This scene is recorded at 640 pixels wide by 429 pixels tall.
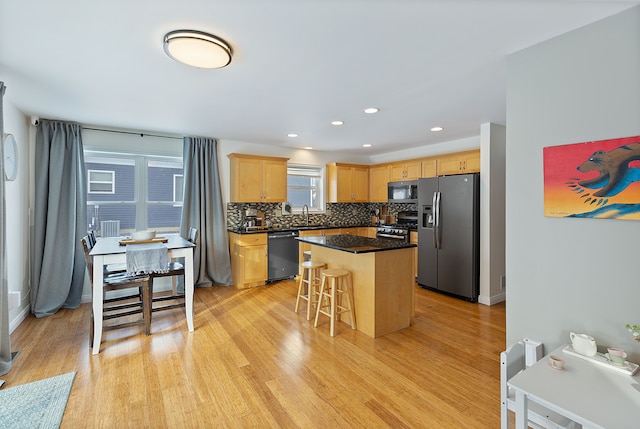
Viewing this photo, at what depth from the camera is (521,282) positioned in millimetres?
2102

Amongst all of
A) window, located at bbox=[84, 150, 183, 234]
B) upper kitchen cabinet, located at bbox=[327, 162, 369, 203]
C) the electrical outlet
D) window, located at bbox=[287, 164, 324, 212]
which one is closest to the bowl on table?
the electrical outlet

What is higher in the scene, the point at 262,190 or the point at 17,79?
the point at 17,79

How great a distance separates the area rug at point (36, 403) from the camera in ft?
6.25

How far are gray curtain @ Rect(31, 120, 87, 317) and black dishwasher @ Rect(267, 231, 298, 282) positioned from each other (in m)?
2.58

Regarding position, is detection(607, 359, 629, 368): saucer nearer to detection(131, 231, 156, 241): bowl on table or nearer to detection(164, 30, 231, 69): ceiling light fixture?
detection(164, 30, 231, 69): ceiling light fixture

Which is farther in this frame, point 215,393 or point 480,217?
point 480,217

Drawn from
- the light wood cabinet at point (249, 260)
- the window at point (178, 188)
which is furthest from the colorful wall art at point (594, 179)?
the window at point (178, 188)

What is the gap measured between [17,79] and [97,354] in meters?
2.47

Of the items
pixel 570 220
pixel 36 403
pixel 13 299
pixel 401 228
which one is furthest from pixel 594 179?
pixel 13 299

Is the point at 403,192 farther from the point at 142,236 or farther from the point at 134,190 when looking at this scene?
the point at 134,190

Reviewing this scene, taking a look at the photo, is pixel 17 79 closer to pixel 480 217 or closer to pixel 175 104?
pixel 175 104

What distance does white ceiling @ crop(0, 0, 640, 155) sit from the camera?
1.67 meters

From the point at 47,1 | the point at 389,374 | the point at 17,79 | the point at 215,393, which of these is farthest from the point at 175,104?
the point at 389,374

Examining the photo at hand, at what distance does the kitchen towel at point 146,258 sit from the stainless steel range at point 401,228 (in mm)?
3731
